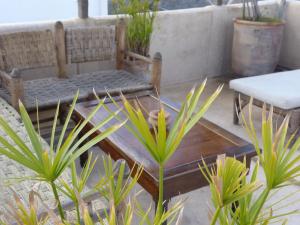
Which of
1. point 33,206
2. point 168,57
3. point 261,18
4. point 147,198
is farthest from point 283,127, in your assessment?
point 261,18

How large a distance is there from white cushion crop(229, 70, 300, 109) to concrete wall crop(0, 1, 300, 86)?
124 cm

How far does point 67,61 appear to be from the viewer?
3680 millimetres

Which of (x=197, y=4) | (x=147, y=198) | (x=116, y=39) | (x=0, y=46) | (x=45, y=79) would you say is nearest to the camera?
(x=147, y=198)

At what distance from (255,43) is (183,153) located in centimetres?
281

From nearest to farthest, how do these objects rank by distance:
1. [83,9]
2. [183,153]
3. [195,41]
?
[183,153] < [83,9] < [195,41]

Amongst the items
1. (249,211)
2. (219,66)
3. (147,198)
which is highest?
(249,211)

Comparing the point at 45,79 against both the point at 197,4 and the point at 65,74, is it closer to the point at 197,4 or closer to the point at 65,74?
the point at 65,74

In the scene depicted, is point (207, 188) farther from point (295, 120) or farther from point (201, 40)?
point (201, 40)

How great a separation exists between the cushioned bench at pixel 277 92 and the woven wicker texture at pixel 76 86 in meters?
0.83

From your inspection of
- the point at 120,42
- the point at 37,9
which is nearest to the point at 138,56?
the point at 120,42

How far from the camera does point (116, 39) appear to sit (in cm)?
388

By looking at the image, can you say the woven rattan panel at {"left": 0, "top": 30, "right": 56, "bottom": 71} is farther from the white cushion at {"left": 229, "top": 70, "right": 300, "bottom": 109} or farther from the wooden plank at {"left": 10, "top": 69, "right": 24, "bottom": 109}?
the white cushion at {"left": 229, "top": 70, "right": 300, "bottom": 109}

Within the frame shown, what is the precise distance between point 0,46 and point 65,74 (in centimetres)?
60

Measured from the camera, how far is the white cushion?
3244mm
